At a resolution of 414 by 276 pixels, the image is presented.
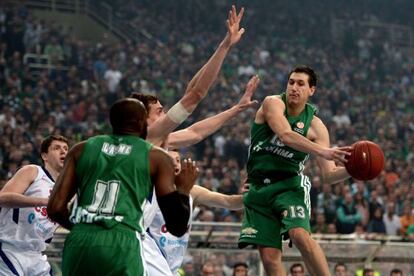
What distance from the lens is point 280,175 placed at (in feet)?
27.3

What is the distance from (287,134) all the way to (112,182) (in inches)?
110

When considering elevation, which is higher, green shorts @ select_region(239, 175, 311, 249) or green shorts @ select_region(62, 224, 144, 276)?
green shorts @ select_region(239, 175, 311, 249)

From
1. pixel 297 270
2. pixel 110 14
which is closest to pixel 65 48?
pixel 110 14

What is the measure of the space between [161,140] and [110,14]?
24.3 meters

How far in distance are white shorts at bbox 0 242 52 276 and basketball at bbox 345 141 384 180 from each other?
3.14 meters

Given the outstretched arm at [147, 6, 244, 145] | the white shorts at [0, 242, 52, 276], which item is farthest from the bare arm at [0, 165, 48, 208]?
the outstretched arm at [147, 6, 244, 145]

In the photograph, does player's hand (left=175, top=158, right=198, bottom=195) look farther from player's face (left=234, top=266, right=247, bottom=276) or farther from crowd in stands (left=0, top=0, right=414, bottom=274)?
crowd in stands (left=0, top=0, right=414, bottom=274)

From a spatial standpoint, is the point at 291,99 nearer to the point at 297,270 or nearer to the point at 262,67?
the point at 297,270

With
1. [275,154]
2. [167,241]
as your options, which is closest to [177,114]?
[167,241]

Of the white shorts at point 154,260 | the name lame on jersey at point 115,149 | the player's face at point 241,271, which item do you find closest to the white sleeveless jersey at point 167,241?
the white shorts at point 154,260

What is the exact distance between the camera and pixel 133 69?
83.7 ft

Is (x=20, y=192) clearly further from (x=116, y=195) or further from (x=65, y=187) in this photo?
(x=116, y=195)

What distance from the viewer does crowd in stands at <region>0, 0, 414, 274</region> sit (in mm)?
17625

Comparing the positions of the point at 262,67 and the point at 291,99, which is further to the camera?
the point at 262,67
